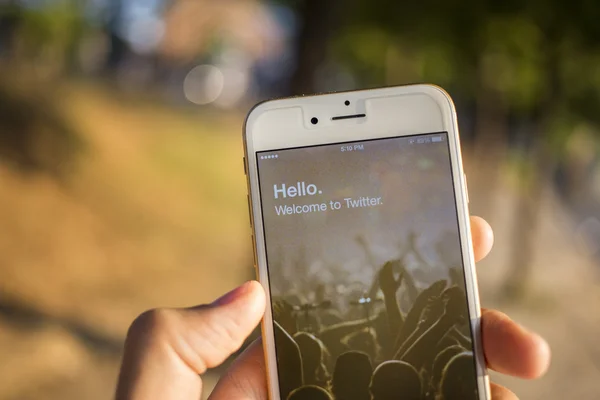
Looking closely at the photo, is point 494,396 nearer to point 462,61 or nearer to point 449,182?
point 449,182

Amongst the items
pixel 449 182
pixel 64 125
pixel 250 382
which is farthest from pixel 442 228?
pixel 64 125

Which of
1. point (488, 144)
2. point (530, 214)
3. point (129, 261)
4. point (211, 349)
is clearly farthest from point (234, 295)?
point (488, 144)

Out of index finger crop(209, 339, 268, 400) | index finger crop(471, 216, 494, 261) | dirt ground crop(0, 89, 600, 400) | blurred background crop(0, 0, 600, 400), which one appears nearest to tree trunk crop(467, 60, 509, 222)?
blurred background crop(0, 0, 600, 400)

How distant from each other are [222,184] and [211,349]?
610 centimetres

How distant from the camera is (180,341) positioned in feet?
4.69

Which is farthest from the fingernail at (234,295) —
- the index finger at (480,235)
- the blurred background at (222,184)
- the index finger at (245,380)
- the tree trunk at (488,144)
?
the tree trunk at (488,144)

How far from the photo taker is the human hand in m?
1.35

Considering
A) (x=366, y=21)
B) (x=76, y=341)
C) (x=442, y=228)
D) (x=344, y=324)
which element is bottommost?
(x=76, y=341)

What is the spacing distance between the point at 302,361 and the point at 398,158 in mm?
642

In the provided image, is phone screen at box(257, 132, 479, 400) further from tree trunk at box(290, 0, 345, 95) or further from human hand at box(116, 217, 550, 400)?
tree trunk at box(290, 0, 345, 95)

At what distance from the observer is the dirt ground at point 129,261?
3711mm

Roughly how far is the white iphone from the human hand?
0.06 metres

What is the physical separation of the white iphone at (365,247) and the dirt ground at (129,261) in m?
2.24

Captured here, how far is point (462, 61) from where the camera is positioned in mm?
5629
